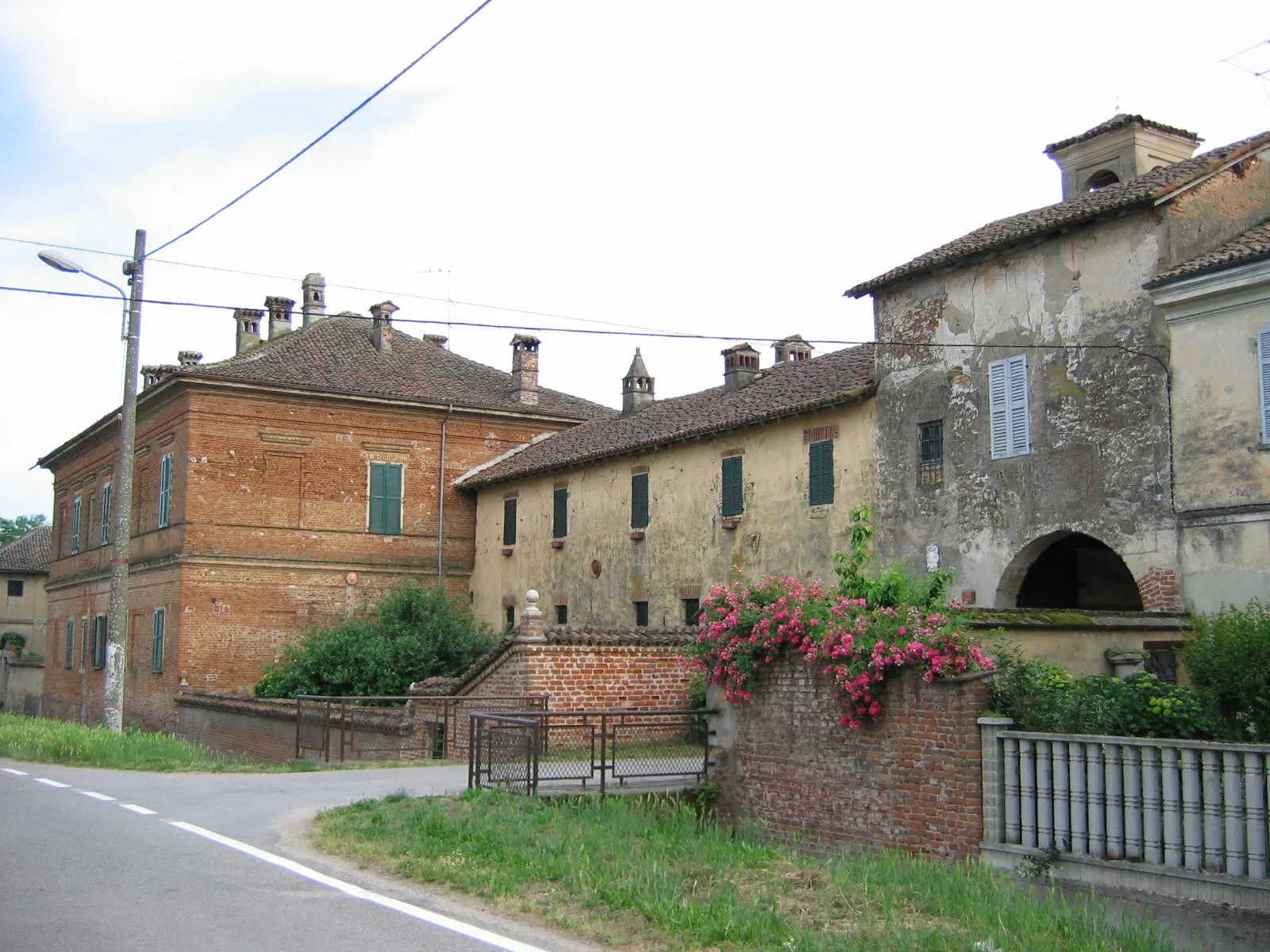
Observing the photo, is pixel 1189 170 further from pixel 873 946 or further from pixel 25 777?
pixel 25 777

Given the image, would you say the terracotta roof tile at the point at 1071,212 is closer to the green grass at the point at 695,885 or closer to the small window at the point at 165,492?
the green grass at the point at 695,885

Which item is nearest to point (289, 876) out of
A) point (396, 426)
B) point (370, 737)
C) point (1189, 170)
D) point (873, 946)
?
point (873, 946)

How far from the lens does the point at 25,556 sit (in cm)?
6638

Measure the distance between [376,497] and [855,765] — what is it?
23.7 metres

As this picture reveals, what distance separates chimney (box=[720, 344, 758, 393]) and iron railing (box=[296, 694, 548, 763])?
11374 millimetres

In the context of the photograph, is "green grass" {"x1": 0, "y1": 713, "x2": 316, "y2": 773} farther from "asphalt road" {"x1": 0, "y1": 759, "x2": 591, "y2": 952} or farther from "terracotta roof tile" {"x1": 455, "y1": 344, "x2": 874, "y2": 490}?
"terracotta roof tile" {"x1": 455, "y1": 344, "x2": 874, "y2": 490}

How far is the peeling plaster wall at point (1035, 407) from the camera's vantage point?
18.0 m

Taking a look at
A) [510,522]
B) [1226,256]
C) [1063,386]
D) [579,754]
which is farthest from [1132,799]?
[510,522]

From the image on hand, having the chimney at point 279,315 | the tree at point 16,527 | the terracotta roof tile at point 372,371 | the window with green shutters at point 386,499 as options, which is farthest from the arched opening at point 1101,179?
the tree at point 16,527

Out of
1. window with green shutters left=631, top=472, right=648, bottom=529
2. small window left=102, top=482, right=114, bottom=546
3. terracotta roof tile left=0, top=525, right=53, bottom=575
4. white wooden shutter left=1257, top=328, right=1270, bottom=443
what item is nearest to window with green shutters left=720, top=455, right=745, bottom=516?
window with green shutters left=631, top=472, right=648, bottom=529

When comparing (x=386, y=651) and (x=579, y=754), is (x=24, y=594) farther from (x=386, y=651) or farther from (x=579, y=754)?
(x=579, y=754)

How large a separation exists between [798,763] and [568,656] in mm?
7474

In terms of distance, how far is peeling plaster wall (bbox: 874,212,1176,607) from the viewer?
17953 millimetres

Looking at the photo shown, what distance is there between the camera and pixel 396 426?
34750 mm
